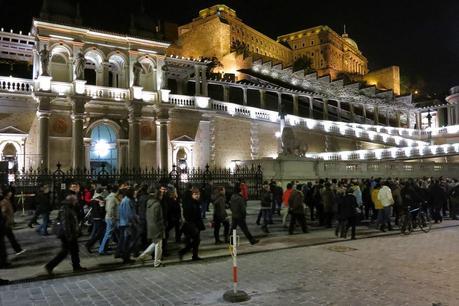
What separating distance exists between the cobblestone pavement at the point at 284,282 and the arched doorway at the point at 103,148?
2298 centimetres

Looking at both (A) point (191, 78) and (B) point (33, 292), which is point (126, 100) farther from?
(B) point (33, 292)

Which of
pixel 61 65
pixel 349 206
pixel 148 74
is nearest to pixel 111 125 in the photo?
pixel 148 74

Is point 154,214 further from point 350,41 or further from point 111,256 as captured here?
point 350,41

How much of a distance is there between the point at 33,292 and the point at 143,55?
88.6 ft

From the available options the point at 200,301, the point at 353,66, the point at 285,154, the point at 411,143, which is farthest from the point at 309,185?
the point at 353,66

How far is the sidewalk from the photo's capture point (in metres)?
9.59

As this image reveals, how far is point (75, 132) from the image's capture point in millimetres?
28859

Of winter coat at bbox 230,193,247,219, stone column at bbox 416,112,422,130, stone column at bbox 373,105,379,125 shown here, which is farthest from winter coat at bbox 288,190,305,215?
stone column at bbox 416,112,422,130

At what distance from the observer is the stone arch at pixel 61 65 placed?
97.5 ft

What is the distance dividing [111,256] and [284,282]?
5.11m

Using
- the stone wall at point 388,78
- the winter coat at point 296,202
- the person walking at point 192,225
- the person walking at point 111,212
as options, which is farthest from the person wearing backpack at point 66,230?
the stone wall at point 388,78

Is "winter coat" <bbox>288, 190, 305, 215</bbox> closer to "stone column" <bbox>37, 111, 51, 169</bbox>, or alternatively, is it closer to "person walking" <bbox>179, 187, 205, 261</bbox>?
"person walking" <bbox>179, 187, 205, 261</bbox>

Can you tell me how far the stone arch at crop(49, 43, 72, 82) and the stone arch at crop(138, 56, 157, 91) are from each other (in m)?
5.46

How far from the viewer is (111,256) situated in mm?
11008
